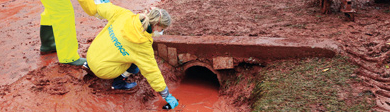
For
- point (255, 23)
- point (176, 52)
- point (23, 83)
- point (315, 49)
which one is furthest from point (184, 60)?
point (23, 83)

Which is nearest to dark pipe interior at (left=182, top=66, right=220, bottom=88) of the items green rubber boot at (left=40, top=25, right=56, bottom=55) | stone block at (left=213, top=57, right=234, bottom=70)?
stone block at (left=213, top=57, right=234, bottom=70)

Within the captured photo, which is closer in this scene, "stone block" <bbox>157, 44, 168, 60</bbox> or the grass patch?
the grass patch

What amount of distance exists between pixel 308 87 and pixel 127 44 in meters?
1.97

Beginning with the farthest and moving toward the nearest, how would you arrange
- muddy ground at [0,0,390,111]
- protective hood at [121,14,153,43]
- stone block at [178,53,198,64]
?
stone block at [178,53,198,64] → muddy ground at [0,0,390,111] → protective hood at [121,14,153,43]

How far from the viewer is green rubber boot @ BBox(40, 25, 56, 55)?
3.96 m

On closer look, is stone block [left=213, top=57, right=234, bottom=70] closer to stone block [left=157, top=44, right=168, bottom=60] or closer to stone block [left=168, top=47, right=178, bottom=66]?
stone block [left=168, top=47, right=178, bottom=66]

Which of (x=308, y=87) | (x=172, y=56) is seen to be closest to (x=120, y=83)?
(x=172, y=56)

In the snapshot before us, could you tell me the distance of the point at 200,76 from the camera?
5.22 meters

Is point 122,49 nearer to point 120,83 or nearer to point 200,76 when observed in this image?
point 120,83

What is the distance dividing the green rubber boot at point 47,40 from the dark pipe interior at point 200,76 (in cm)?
200

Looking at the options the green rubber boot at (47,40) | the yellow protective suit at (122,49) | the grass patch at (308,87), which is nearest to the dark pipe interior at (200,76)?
the grass patch at (308,87)

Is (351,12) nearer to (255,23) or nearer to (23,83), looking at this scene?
→ (255,23)

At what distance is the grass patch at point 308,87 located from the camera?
2.92 metres

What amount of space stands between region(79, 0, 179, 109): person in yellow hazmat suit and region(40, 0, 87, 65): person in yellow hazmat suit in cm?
40
